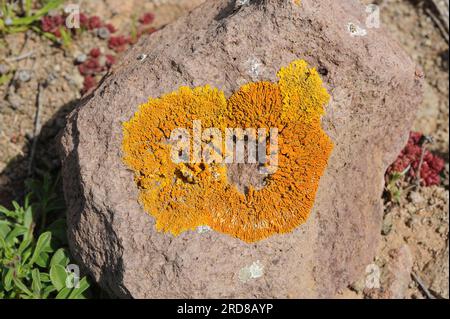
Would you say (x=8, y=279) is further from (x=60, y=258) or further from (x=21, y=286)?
(x=60, y=258)

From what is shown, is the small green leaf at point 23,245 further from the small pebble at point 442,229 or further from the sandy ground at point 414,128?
the small pebble at point 442,229

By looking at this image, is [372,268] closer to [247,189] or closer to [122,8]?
[247,189]

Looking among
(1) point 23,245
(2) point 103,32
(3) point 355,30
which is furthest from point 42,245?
(3) point 355,30

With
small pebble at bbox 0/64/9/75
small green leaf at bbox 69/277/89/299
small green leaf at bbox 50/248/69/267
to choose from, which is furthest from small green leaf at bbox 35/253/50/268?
small pebble at bbox 0/64/9/75

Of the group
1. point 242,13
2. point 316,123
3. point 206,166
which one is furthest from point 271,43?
point 206,166

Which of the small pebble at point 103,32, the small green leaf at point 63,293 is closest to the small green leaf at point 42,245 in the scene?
the small green leaf at point 63,293

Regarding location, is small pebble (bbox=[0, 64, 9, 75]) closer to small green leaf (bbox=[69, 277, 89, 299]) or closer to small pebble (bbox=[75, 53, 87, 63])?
small pebble (bbox=[75, 53, 87, 63])
